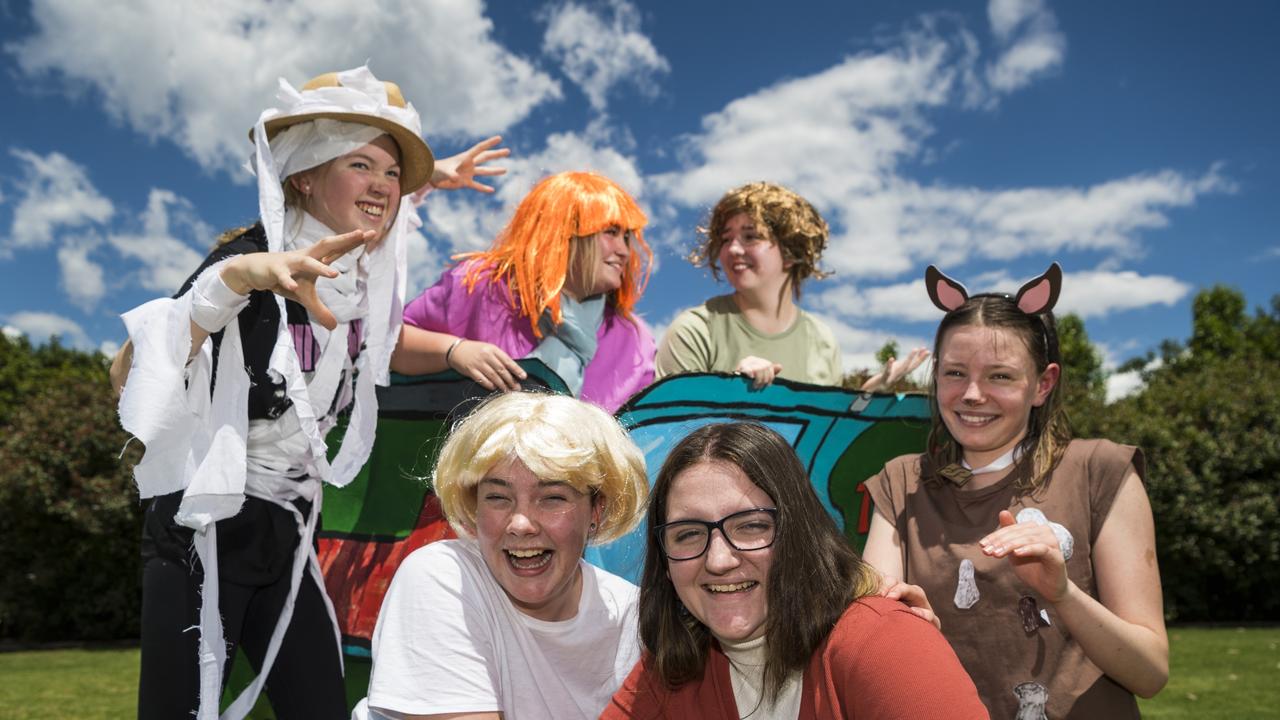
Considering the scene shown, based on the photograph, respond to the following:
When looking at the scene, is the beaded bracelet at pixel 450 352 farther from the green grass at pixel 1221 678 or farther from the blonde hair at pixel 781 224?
the green grass at pixel 1221 678

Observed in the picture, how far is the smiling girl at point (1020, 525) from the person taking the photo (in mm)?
2221

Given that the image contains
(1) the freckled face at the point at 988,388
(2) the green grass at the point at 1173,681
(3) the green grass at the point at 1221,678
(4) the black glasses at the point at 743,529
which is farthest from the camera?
(2) the green grass at the point at 1173,681

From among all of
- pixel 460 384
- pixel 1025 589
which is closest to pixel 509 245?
pixel 460 384

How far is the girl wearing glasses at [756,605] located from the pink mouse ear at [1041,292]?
3.33ft

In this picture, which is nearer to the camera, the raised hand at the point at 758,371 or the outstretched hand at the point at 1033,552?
the outstretched hand at the point at 1033,552

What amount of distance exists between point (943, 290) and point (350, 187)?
183 centimetres

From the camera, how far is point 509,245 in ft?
11.3

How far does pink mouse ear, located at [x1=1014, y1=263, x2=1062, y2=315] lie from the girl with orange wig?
147 cm

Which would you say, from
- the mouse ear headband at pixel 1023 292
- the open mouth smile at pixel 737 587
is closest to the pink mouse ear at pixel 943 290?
the mouse ear headband at pixel 1023 292

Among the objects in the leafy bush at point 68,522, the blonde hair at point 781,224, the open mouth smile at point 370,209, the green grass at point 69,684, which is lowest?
the green grass at point 69,684

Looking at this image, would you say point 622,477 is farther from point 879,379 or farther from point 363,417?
point 879,379

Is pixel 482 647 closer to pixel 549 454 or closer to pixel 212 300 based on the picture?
pixel 549 454

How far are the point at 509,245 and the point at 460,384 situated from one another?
553 mm

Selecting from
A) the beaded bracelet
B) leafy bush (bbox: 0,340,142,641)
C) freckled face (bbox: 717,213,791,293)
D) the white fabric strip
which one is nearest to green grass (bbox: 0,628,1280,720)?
leafy bush (bbox: 0,340,142,641)
